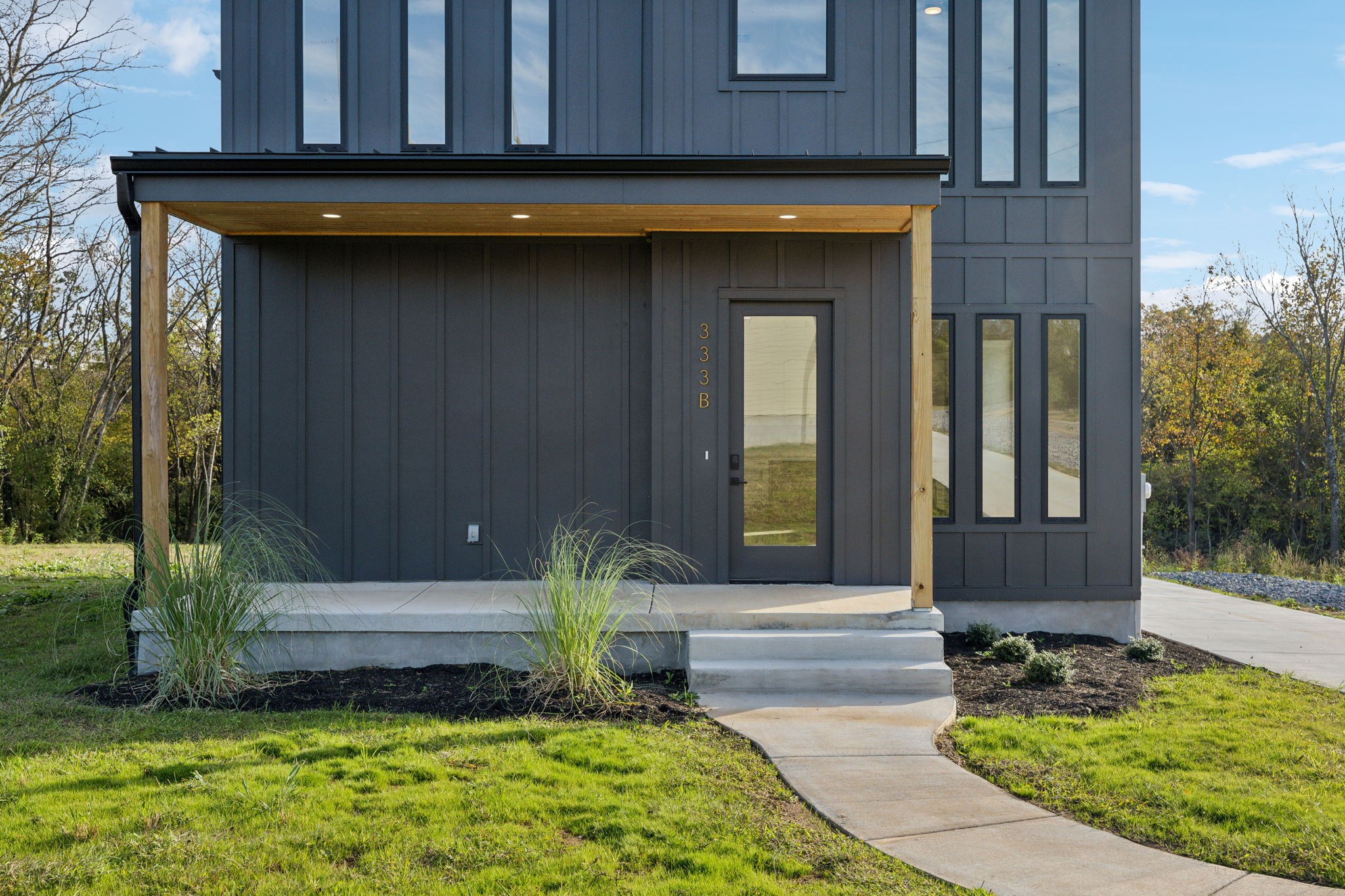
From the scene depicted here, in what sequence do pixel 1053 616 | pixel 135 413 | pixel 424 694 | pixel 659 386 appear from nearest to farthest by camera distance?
1. pixel 424 694
2. pixel 135 413
3. pixel 659 386
4. pixel 1053 616

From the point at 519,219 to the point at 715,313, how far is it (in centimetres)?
157

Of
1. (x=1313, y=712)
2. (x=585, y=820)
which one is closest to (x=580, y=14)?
(x=585, y=820)

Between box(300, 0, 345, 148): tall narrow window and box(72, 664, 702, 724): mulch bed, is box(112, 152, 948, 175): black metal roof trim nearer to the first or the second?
box(300, 0, 345, 148): tall narrow window

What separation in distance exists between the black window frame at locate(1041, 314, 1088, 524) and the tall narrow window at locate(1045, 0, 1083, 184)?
3.78 feet

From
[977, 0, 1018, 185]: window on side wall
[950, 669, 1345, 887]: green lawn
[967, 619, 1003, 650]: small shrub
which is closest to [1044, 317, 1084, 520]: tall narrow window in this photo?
[967, 619, 1003, 650]: small shrub

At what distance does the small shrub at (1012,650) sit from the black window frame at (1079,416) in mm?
1363

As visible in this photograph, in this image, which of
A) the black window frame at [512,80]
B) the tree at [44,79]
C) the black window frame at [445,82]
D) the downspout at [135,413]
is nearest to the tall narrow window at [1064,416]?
the black window frame at [512,80]

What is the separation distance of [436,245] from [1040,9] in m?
5.01

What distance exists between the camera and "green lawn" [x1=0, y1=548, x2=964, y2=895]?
107 inches

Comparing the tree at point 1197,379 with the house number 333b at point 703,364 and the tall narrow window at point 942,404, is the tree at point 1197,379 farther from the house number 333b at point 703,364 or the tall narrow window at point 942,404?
the house number 333b at point 703,364

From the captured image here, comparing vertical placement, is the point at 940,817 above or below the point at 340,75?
below

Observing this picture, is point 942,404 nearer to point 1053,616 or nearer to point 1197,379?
point 1053,616

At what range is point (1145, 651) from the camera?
229 inches

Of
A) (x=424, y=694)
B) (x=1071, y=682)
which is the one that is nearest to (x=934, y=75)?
(x=1071, y=682)
